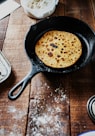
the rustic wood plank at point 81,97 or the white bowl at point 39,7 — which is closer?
the rustic wood plank at point 81,97

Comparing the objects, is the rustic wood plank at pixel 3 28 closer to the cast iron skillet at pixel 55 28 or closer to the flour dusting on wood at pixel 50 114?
the cast iron skillet at pixel 55 28

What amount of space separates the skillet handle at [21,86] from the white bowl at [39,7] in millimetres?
432

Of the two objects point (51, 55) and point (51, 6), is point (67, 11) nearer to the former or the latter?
point (51, 6)

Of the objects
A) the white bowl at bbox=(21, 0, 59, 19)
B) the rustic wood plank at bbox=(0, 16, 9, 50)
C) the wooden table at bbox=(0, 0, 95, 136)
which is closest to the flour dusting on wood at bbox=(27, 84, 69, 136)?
the wooden table at bbox=(0, 0, 95, 136)

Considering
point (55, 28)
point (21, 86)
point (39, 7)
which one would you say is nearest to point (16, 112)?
point (21, 86)

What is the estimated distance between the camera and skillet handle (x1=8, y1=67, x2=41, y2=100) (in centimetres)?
87

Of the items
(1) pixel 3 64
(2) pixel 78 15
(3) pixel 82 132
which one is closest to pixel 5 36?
(1) pixel 3 64

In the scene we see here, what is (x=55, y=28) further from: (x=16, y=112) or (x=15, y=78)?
(x=16, y=112)

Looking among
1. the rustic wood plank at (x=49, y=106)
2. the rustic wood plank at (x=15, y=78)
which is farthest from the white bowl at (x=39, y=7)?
the rustic wood plank at (x=49, y=106)

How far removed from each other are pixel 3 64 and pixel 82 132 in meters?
0.46

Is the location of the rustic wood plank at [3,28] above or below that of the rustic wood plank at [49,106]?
above

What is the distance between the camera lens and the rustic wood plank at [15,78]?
0.80 m

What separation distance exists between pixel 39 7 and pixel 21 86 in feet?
1.79

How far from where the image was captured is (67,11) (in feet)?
4.09
